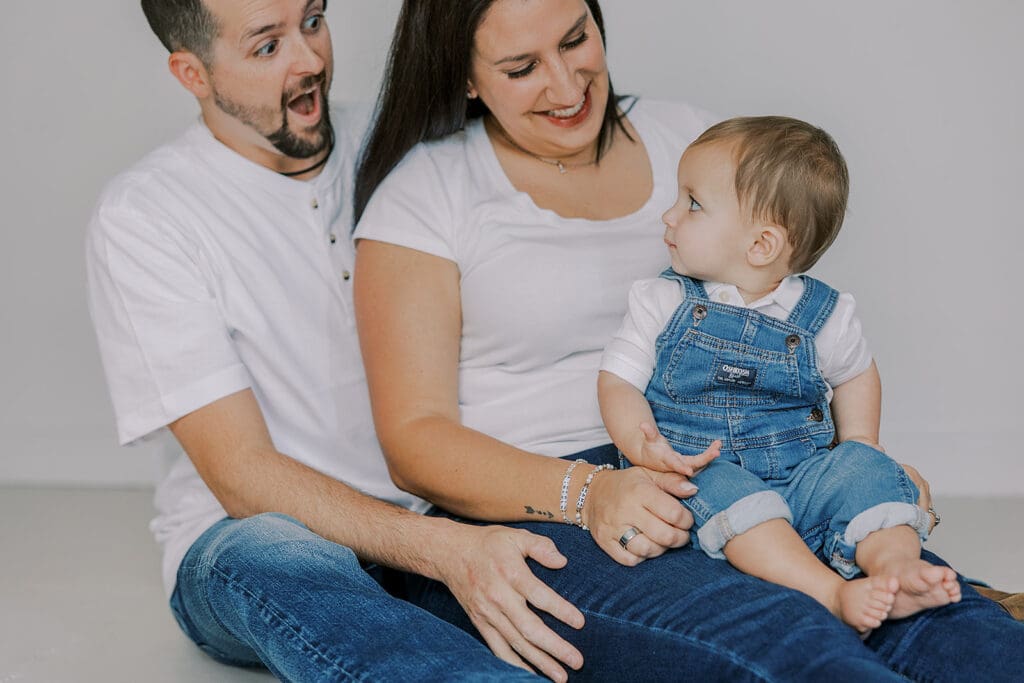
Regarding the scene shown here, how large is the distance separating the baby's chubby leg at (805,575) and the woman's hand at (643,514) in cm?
8

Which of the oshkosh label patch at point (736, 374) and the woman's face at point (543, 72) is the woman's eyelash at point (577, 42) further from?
the oshkosh label patch at point (736, 374)

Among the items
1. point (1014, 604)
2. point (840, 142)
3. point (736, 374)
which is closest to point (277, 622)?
point (736, 374)

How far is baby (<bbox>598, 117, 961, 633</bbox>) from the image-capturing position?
73.6 inches

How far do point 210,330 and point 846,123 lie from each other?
189 centimetres

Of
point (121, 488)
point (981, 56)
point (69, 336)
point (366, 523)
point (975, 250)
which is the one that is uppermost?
point (981, 56)

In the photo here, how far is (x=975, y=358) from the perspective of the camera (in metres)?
3.52

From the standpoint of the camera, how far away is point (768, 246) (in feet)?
6.51

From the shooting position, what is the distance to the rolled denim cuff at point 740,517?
1.83 m

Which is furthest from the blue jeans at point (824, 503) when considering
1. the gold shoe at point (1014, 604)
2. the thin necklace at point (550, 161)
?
the thin necklace at point (550, 161)

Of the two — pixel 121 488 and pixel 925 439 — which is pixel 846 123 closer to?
pixel 925 439

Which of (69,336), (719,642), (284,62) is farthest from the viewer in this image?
(69,336)

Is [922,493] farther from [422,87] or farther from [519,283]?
[422,87]

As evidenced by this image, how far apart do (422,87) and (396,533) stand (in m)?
0.79

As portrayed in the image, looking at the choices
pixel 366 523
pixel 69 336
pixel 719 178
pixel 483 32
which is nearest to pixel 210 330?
pixel 366 523
